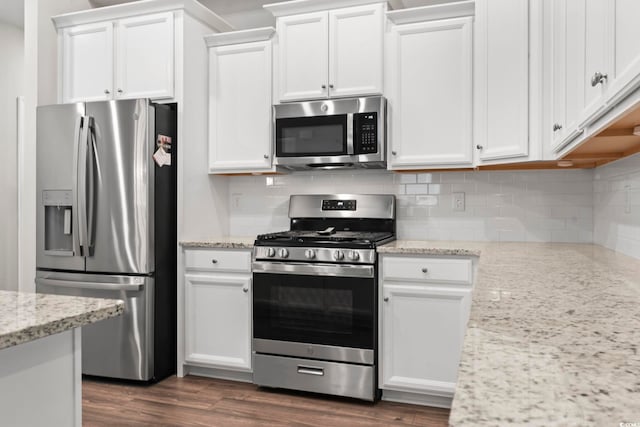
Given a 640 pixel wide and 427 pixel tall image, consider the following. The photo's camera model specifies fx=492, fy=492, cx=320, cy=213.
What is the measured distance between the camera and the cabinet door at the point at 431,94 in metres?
2.86

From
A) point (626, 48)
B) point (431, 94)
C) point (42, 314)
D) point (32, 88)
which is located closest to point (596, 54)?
point (626, 48)

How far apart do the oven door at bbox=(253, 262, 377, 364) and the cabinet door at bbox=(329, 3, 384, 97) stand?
1125 mm

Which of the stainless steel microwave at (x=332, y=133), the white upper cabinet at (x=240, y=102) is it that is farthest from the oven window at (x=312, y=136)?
the white upper cabinet at (x=240, y=102)

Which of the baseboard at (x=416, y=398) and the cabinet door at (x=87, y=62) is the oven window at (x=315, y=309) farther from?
the cabinet door at (x=87, y=62)

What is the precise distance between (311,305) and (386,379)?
1.91 feet

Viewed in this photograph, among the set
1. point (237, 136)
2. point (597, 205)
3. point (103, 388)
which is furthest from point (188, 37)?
point (597, 205)

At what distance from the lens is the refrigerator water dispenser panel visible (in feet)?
10.1

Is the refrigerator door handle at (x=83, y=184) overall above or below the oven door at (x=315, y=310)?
above

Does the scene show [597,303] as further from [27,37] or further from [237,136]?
[27,37]

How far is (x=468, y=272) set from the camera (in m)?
2.58

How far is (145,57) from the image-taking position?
324cm

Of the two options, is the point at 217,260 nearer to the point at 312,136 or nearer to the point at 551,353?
the point at 312,136

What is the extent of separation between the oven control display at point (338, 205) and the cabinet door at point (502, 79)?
90 cm

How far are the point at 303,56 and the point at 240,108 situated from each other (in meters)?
0.55
